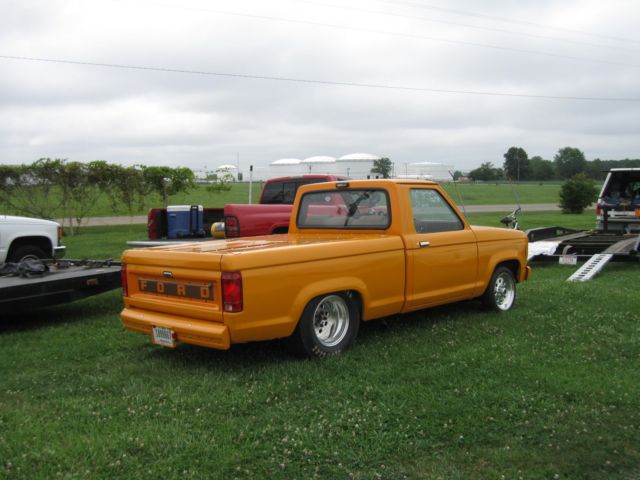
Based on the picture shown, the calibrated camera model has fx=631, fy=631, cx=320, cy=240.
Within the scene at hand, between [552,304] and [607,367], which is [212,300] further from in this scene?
[552,304]

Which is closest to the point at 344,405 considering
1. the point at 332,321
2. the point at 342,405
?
the point at 342,405

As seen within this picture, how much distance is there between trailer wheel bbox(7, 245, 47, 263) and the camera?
9.28m

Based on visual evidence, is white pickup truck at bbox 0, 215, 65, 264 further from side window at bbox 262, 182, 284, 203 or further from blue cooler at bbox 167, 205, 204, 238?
side window at bbox 262, 182, 284, 203

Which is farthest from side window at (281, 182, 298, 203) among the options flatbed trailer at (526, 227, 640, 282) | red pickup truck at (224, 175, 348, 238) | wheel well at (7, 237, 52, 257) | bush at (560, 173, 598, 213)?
bush at (560, 173, 598, 213)

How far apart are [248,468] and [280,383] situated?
1.32m

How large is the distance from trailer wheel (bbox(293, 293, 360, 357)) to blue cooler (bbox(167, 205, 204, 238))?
5592 millimetres

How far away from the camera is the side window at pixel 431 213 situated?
6.44 m

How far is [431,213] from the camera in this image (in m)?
6.66

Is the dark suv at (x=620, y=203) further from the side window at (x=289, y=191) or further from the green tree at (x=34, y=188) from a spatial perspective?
the green tree at (x=34, y=188)

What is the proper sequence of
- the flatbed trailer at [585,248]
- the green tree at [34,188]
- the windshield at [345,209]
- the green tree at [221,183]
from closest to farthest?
1. the windshield at [345,209]
2. the flatbed trailer at [585,248]
3. the green tree at [34,188]
4. the green tree at [221,183]

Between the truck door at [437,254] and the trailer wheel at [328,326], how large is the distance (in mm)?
748

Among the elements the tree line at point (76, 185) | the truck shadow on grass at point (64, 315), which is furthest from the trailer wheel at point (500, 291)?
the tree line at point (76, 185)

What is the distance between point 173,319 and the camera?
17.5ft

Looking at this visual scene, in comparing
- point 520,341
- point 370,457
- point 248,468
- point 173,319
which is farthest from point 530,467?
point 173,319
